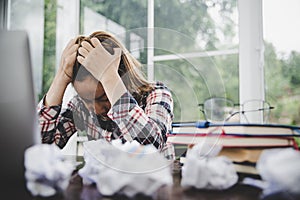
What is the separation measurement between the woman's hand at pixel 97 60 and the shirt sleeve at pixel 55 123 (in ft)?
0.72

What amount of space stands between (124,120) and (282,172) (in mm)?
595

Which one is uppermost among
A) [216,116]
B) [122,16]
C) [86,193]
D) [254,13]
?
[122,16]

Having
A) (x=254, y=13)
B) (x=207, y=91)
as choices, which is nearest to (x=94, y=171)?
(x=207, y=91)

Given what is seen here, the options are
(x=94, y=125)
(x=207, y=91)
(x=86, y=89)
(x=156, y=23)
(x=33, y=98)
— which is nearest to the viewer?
(x=33, y=98)

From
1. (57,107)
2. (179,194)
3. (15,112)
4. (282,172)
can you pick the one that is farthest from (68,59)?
(282,172)

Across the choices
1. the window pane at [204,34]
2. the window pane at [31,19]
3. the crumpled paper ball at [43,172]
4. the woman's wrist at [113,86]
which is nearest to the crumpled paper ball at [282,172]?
the crumpled paper ball at [43,172]

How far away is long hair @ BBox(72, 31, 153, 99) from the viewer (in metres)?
0.94

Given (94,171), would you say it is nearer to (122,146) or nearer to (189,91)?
(122,146)

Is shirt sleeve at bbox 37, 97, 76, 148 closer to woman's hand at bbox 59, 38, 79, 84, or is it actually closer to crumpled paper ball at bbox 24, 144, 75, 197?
woman's hand at bbox 59, 38, 79, 84

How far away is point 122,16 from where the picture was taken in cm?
270

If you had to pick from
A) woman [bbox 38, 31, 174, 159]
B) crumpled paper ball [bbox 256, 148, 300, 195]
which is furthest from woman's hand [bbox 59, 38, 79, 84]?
crumpled paper ball [bbox 256, 148, 300, 195]

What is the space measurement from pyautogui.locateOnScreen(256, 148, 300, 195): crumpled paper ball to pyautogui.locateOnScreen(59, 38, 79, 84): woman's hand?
0.62 metres

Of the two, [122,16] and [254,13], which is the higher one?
[122,16]

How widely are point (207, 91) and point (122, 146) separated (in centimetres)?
37
